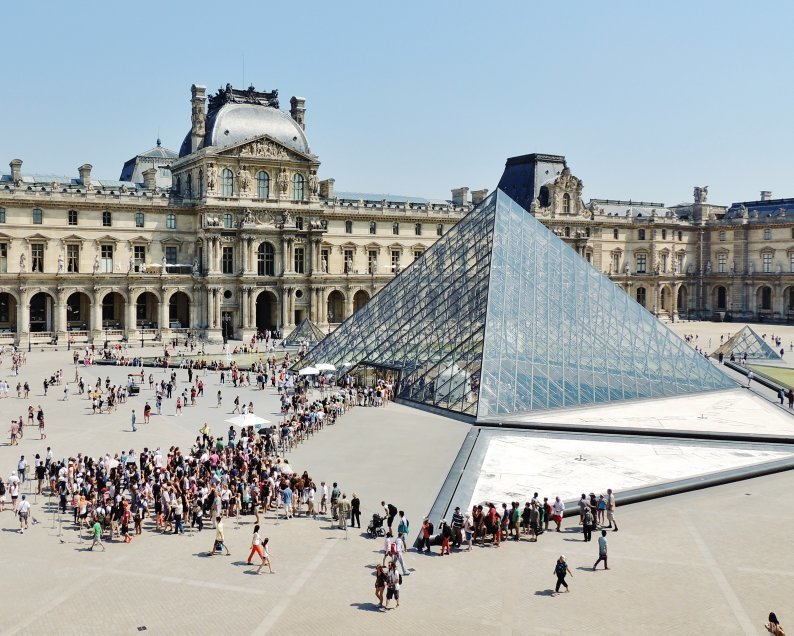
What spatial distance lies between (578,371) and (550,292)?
4.31m

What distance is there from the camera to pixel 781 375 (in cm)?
4522

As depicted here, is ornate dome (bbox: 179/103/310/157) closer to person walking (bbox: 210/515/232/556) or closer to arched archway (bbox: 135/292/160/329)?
arched archway (bbox: 135/292/160/329)

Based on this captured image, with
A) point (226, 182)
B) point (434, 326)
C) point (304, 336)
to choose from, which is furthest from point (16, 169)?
point (434, 326)

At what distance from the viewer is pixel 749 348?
53.0 metres

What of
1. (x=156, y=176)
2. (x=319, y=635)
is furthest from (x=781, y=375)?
(x=156, y=176)

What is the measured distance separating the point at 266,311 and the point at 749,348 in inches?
1392

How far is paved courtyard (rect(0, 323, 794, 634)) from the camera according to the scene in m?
13.8

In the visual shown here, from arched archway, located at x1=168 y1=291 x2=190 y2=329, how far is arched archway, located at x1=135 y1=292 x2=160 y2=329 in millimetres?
1129

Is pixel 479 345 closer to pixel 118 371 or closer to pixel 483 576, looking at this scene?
pixel 483 576

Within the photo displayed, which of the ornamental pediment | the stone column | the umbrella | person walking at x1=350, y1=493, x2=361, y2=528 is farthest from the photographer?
the ornamental pediment

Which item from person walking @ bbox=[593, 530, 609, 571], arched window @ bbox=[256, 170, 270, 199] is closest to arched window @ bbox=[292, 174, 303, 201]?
arched window @ bbox=[256, 170, 270, 199]

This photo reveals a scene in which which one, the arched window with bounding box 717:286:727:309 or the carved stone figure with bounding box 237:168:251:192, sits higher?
the carved stone figure with bounding box 237:168:251:192

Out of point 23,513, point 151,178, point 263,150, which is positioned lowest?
point 23,513

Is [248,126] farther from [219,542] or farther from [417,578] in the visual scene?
[417,578]
